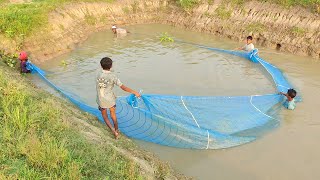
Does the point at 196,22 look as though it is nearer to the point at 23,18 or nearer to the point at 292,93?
the point at 23,18

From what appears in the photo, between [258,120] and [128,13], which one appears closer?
[258,120]

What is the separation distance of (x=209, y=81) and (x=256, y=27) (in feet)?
17.4

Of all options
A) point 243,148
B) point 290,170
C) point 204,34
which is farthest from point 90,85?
point 204,34

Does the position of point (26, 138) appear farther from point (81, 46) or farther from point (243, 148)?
point (81, 46)

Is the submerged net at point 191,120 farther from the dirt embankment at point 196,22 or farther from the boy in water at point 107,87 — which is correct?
the dirt embankment at point 196,22

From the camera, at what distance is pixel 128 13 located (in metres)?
18.1

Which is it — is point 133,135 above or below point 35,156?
below

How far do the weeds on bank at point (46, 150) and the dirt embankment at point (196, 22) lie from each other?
7.41 m

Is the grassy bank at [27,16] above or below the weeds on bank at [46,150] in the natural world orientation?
below

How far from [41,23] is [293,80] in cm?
963

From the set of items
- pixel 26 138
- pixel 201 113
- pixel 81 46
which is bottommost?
pixel 81 46

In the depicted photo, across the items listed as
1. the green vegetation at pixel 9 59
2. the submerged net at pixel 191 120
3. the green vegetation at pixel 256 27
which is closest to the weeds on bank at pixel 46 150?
the submerged net at pixel 191 120

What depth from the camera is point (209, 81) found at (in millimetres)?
10375

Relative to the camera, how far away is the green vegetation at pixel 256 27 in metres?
14.1
